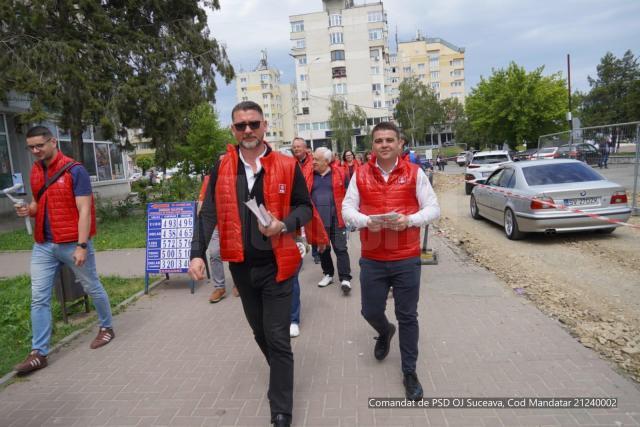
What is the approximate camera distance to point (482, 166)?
713 inches

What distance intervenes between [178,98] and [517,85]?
31448 mm

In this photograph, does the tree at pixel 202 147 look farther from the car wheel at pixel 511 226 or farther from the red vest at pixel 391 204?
the red vest at pixel 391 204

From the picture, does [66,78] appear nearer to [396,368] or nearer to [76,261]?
[76,261]

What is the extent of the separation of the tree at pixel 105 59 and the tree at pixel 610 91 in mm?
74926

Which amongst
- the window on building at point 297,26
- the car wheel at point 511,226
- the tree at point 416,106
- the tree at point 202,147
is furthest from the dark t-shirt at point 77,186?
the window on building at point 297,26

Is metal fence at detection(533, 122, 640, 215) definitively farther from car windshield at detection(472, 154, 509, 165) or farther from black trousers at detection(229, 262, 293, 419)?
black trousers at detection(229, 262, 293, 419)

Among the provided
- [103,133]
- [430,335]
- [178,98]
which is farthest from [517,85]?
[430,335]

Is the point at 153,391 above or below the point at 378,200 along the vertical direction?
below

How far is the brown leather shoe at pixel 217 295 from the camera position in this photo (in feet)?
19.1

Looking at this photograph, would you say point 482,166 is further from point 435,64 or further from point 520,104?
point 435,64

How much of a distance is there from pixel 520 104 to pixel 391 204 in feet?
126

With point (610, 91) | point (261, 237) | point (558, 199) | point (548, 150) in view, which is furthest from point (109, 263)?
point (610, 91)

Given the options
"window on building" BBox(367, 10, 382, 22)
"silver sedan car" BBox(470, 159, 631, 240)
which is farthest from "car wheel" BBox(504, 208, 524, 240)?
"window on building" BBox(367, 10, 382, 22)

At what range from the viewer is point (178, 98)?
14.4 meters
